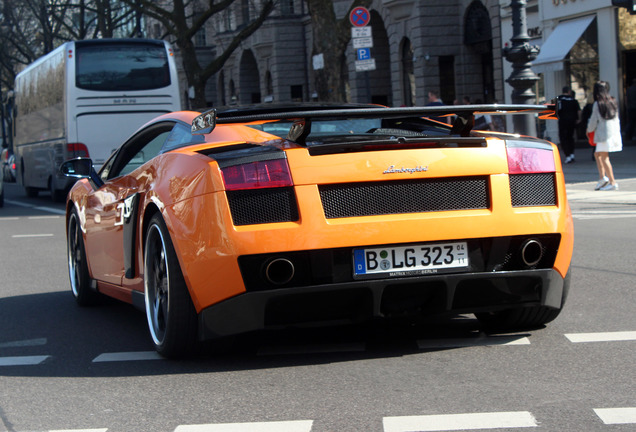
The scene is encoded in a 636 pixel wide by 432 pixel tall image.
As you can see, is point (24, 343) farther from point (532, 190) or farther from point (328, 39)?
point (328, 39)

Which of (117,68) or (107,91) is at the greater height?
(117,68)

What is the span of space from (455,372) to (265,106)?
78.6 inches

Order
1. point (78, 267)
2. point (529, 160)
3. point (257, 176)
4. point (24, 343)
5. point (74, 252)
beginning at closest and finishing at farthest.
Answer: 1. point (257, 176)
2. point (529, 160)
3. point (24, 343)
4. point (78, 267)
5. point (74, 252)

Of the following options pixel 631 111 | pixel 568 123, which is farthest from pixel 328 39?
pixel 631 111

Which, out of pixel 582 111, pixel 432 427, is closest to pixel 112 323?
pixel 432 427

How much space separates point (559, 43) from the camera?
29031mm

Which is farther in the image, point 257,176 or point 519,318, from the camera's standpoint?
point 519,318

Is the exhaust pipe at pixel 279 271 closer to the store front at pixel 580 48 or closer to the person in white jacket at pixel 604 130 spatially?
the person in white jacket at pixel 604 130

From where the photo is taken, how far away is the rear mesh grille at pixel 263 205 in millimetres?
4699

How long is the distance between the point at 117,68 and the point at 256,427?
1872 cm

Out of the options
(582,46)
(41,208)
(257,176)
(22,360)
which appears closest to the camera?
(257,176)

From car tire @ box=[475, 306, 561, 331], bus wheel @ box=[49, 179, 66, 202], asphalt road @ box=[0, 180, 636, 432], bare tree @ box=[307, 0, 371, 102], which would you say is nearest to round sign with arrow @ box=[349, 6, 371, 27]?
bare tree @ box=[307, 0, 371, 102]

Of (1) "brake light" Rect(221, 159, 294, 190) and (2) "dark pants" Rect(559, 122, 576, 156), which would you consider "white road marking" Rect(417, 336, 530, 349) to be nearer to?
(1) "brake light" Rect(221, 159, 294, 190)

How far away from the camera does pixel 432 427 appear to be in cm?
383
